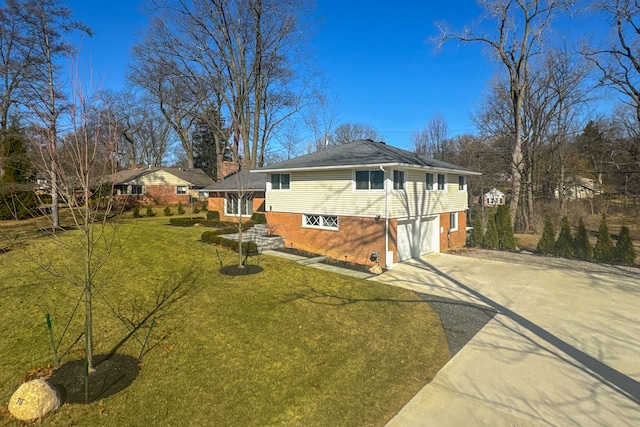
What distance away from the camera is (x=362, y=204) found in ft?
45.3

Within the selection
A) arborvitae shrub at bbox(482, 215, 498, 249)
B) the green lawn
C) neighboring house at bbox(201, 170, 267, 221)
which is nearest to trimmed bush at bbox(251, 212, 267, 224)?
neighboring house at bbox(201, 170, 267, 221)

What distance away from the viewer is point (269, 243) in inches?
633

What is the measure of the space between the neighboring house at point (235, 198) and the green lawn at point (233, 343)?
42.3 feet

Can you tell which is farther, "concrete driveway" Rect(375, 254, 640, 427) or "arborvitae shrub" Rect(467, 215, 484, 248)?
"arborvitae shrub" Rect(467, 215, 484, 248)

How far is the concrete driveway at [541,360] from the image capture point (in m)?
4.57

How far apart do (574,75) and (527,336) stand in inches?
1072

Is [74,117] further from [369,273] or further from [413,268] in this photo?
[413,268]

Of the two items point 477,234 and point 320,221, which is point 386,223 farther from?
point 477,234

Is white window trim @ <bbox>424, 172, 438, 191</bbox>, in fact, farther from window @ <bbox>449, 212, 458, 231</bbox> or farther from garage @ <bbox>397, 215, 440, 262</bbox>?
window @ <bbox>449, 212, 458, 231</bbox>

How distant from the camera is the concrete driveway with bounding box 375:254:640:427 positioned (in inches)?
180

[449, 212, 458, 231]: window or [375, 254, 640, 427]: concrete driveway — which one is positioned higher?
[449, 212, 458, 231]: window

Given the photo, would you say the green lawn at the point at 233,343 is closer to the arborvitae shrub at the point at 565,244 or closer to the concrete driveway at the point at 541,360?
the concrete driveway at the point at 541,360

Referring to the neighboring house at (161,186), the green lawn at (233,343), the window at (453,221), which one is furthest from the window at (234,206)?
the green lawn at (233,343)

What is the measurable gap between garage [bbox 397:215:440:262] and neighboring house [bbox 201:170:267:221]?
10.8 metres
